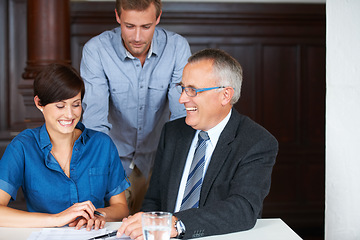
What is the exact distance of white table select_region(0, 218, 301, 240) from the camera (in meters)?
1.77

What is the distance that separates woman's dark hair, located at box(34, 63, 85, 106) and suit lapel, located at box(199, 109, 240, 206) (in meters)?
0.66

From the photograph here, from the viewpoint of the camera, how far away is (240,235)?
5.94 feet

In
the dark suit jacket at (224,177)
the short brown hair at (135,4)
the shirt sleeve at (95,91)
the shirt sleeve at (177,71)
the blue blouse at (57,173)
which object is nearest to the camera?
the dark suit jacket at (224,177)

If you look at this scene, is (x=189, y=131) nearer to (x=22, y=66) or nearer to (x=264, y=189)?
(x=264, y=189)

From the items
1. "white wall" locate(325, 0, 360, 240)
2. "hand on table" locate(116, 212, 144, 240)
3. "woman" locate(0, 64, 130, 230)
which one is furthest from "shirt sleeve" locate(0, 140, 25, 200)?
"white wall" locate(325, 0, 360, 240)

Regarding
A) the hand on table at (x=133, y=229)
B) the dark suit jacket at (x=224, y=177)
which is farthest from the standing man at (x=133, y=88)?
the hand on table at (x=133, y=229)

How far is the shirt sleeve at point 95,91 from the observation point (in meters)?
2.74

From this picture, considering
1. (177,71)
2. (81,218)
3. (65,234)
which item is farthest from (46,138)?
(177,71)

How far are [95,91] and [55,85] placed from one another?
58 cm

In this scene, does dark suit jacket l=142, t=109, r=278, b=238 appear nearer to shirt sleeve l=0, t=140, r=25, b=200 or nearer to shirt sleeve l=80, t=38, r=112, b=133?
shirt sleeve l=80, t=38, r=112, b=133

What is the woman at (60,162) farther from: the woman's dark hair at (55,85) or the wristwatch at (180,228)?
the wristwatch at (180,228)

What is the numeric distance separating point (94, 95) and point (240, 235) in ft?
4.25

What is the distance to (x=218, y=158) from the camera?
2182mm

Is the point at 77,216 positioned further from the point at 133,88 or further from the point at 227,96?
the point at 133,88
